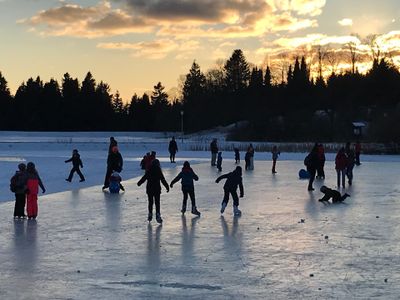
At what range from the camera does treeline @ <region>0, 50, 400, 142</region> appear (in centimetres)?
7244

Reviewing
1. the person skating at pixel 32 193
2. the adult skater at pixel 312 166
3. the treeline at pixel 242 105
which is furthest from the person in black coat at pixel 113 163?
the treeline at pixel 242 105

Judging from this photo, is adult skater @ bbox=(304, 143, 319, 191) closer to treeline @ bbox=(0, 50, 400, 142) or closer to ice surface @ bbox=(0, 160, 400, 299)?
ice surface @ bbox=(0, 160, 400, 299)

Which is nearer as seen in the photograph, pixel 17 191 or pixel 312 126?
pixel 17 191

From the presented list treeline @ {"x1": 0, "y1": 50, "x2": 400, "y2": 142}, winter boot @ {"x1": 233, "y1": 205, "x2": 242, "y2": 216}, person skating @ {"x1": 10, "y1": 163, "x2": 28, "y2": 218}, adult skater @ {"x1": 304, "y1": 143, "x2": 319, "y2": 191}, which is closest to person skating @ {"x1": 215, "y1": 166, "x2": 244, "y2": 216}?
winter boot @ {"x1": 233, "y1": 205, "x2": 242, "y2": 216}

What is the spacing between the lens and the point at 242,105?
9250 cm

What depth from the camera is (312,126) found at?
2817 inches

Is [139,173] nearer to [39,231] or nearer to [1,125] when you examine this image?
[39,231]

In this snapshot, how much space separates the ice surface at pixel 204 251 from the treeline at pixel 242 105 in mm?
39766

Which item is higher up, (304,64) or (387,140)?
(304,64)

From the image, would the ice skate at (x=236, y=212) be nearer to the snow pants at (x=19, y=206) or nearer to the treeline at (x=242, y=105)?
the snow pants at (x=19, y=206)

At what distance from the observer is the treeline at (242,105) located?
238 feet

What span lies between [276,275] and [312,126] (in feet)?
214

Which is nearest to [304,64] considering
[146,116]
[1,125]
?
[146,116]

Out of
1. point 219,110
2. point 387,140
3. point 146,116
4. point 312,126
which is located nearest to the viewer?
point 387,140
